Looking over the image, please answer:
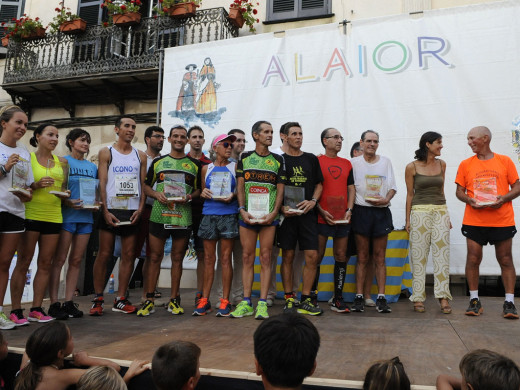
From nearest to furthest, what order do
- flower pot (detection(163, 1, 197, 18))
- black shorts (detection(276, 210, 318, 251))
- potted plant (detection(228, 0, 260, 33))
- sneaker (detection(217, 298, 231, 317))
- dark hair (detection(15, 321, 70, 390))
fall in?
dark hair (detection(15, 321, 70, 390)) < sneaker (detection(217, 298, 231, 317)) < black shorts (detection(276, 210, 318, 251)) < potted plant (detection(228, 0, 260, 33)) < flower pot (detection(163, 1, 197, 18))

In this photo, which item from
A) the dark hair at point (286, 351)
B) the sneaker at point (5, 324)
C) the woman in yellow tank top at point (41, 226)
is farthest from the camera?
the woman in yellow tank top at point (41, 226)

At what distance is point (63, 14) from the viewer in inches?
351

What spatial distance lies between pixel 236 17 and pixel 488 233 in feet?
19.7

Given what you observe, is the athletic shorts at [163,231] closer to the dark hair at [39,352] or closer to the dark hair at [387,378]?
the dark hair at [39,352]

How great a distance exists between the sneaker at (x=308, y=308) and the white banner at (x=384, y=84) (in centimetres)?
236

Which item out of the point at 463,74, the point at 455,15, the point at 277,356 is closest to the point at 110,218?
the point at 277,356

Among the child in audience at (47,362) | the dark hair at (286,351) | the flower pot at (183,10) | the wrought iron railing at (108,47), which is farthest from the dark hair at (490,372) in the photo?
the flower pot at (183,10)

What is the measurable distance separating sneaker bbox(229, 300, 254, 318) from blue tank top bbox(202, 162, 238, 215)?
31.7 inches

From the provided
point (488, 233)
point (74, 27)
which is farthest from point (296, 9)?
point (488, 233)

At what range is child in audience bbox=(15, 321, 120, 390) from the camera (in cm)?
195

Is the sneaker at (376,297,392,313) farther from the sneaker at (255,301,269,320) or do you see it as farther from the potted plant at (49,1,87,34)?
the potted plant at (49,1,87,34)

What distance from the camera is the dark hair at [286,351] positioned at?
143cm

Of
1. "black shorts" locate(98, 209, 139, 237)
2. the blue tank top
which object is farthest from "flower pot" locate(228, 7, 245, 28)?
"black shorts" locate(98, 209, 139, 237)

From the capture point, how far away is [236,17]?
25.6 ft
